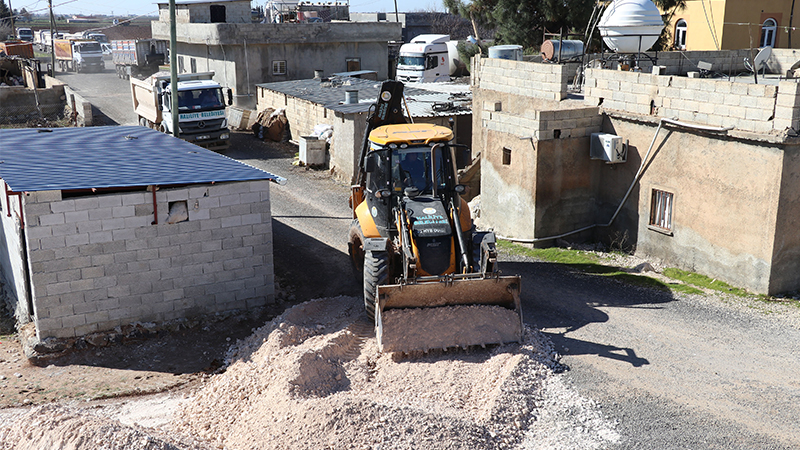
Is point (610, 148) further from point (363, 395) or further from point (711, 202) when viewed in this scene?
point (363, 395)

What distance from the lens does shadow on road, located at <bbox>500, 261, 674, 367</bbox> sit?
10711 millimetres

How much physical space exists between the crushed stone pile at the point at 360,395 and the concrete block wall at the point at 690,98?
6.20 m

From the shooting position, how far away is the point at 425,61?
3853cm

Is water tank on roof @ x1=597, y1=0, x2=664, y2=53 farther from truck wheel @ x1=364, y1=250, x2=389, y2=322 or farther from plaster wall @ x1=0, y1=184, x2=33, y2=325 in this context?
plaster wall @ x1=0, y1=184, x2=33, y2=325

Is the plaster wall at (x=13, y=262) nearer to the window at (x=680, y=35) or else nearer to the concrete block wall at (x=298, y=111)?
the concrete block wall at (x=298, y=111)

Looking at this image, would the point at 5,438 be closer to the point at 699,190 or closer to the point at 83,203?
the point at 83,203

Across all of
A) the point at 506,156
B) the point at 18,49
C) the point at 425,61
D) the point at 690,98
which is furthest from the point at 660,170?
the point at 18,49

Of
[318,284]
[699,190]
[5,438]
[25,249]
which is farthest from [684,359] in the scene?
[25,249]

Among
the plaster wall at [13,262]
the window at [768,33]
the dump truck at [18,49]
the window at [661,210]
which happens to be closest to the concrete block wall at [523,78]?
the window at [661,210]

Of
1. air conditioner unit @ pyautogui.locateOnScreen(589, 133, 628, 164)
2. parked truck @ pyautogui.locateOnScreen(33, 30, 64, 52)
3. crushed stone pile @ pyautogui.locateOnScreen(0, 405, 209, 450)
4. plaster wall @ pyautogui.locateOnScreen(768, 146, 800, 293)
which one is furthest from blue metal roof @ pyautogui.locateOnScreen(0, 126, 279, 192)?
parked truck @ pyautogui.locateOnScreen(33, 30, 64, 52)

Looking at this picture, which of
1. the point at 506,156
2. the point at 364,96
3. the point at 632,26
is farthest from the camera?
the point at 364,96

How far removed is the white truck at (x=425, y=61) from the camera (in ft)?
127

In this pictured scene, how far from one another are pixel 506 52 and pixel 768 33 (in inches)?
811

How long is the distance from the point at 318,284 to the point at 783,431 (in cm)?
857
